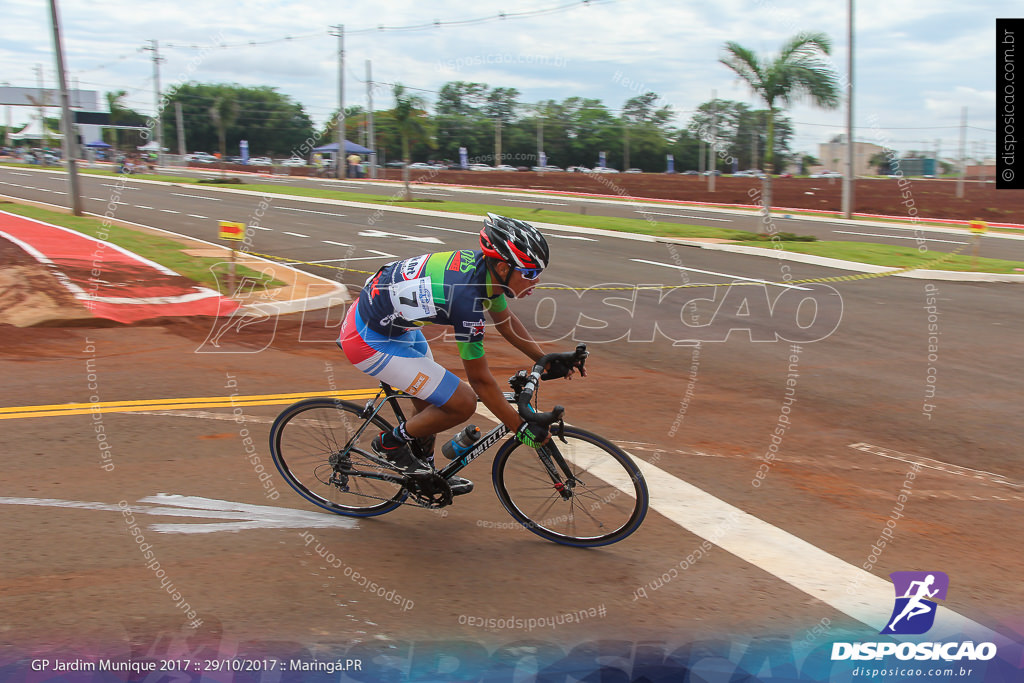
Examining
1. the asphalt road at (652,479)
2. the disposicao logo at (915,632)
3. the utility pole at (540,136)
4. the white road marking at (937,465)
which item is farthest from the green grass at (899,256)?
the utility pole at (540,136)

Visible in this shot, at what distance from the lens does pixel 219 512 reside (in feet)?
16.7

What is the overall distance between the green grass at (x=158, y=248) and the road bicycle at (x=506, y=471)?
351 inches

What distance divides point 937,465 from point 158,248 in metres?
15.9

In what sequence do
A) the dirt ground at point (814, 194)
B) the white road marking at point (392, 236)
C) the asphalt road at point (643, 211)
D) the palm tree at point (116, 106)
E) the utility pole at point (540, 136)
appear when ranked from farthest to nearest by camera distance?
the palm tree at point (116, 106) → the utility pole at point (540, 136) → the dirt ground at point (814, 194) → the asphalt road at point (643, 211) → the white road marking at point (392, 236)

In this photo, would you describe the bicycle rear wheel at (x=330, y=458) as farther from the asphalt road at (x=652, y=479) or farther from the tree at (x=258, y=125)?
the tree at (x=258, y=125)

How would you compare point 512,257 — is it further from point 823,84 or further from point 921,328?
point 823,84

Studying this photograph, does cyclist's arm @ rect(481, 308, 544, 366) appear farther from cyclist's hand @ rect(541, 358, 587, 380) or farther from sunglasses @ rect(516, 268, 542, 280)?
sunglasses @ rect(516, 268, 542, 280)

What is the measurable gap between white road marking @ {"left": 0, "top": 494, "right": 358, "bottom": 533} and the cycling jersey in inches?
50.8

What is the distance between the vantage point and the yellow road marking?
23.4ft

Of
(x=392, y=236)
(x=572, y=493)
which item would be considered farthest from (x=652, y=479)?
(x=392, y=236)

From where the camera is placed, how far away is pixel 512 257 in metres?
4.36

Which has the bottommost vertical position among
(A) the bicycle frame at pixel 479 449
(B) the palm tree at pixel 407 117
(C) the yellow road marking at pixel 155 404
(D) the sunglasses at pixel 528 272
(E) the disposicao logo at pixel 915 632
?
(E) the disposicao logo at pixel 915 632

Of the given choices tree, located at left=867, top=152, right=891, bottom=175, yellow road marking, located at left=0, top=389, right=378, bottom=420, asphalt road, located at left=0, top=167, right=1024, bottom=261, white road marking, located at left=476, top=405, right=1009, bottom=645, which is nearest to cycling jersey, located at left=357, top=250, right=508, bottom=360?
white road marking, located at left=476, top=405, right=1009, bottom=645

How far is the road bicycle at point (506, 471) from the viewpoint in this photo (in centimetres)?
460
